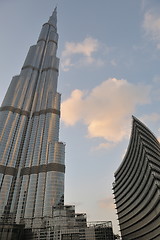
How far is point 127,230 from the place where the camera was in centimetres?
11694

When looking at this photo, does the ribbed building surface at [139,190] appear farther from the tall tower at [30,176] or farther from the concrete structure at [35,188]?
the tall tower at [30,176]

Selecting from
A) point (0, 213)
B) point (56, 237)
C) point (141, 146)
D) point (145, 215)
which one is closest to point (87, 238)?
point (56, 237)

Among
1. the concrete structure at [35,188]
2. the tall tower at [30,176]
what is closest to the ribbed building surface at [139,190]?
the concrete structure at [35,188]

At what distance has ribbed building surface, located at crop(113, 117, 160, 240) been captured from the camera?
8400 centimetres

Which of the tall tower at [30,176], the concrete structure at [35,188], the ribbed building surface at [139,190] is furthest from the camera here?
the tall tower at [30,176]

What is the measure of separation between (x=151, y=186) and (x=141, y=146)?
901 inches

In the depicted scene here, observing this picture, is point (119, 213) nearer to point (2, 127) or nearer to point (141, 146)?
point (141, 146)

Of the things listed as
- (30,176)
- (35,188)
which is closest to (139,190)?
(35,188)

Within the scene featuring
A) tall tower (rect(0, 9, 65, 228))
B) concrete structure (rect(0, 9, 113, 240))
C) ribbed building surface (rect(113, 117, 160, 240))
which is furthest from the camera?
tall tower (rect(0, 9, 65, 228))

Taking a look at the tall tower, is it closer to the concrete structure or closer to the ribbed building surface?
the concrete structure

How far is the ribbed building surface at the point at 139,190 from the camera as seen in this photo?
84.0 metres

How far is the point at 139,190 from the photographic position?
10100 centimetres

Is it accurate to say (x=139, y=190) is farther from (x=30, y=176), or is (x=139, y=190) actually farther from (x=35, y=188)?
(x=30, y=176)

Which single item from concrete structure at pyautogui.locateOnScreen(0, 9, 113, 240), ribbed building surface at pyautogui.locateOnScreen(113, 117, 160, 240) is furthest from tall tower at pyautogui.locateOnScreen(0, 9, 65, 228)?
ribbed building surface at pyautogui.locateOnScreen(113, 117, 160, 240)
